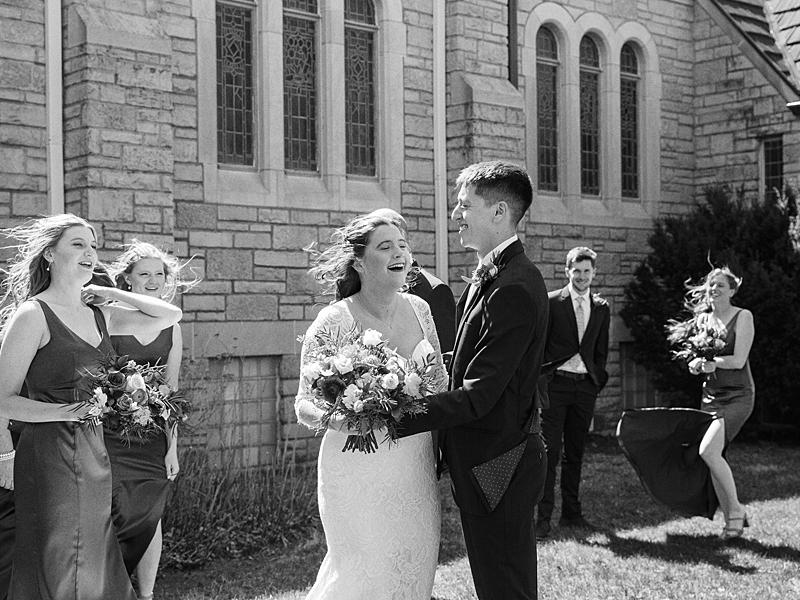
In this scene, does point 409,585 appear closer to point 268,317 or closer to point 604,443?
point 268,317

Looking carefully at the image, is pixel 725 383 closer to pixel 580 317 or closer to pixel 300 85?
pixel 580 317

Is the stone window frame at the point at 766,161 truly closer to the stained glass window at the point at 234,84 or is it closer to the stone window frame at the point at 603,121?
the stone window frame at the point at 603,121

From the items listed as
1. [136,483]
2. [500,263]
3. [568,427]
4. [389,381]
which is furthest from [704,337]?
[389,381]

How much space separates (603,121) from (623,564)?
8.58 metres

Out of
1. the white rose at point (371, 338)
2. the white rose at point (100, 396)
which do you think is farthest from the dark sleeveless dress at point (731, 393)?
the white rose at point (100, 396)

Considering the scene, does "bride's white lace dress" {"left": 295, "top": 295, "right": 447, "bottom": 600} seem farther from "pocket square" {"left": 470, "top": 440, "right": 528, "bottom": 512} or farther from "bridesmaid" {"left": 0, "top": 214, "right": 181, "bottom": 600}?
"bridesmaid" {"left": 0, "top": 214, "right": 181, "bottom": 600}

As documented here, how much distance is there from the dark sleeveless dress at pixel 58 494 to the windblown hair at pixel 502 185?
177 cm

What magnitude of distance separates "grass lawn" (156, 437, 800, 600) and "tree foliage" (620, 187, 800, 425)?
12.5ft

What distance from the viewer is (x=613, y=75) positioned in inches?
576

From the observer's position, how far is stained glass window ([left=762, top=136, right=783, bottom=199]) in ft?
48.5

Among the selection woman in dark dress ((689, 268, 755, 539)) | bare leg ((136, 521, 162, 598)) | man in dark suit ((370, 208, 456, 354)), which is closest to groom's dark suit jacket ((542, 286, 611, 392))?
woman in dark dress ((689, 268, 755, 539))

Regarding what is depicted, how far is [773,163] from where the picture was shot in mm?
14859

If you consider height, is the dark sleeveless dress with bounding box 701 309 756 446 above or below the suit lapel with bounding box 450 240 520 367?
below

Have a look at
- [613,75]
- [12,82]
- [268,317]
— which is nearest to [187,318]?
[268,317]
